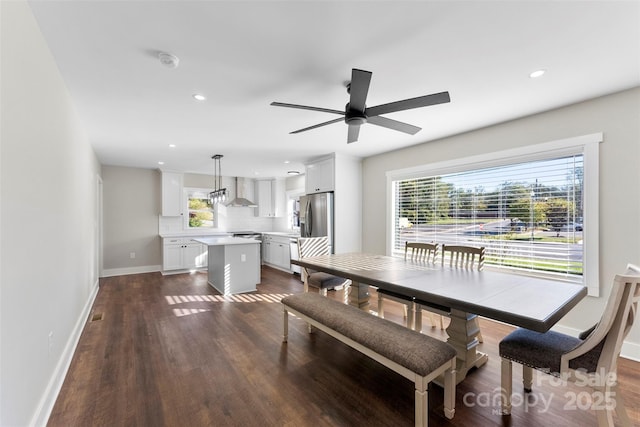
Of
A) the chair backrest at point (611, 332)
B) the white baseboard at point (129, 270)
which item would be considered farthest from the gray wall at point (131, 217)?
the chair backrest at point (611, 332)

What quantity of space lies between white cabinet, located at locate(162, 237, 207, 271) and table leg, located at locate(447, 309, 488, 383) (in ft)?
18.3

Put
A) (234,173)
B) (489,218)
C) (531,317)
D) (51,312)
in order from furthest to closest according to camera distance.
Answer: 1. (234,173)
2. (489,218)
3. (51,312)
4. (531,317)

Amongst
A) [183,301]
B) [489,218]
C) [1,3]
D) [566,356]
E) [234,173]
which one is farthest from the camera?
[234,173]

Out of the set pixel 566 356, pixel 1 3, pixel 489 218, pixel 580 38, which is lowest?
pixel 566 356

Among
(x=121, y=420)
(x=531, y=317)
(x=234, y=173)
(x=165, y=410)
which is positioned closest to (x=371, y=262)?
(x=531, y=317)

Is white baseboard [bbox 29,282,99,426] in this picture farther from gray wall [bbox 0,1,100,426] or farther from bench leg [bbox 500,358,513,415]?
bench leg [bbox 500,358,513,415]

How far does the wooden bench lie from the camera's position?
153 cm

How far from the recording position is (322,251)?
167 inches

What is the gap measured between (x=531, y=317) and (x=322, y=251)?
3054mm

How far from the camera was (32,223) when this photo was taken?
1621mm

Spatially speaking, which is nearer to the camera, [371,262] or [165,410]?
[165,410]

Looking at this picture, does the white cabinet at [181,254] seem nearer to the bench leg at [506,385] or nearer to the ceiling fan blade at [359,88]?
the ceiling fan blade at [359,88]

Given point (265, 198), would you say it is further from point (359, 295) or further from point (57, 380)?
point (57, 380)

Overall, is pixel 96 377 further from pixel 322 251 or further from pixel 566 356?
pixel 566 356
